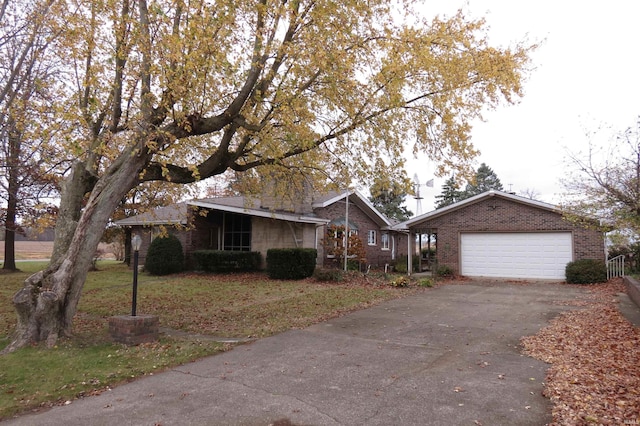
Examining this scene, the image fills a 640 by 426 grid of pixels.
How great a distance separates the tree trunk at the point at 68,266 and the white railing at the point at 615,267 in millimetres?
18112

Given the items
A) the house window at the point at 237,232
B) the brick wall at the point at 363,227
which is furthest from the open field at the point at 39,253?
the brick wall at the point at 363,227

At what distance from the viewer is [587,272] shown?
53.7 feet

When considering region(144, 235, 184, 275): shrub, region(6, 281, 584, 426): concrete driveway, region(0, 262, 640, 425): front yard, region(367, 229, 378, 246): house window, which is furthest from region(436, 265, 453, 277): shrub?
region(144, 235, 184, 275): shrub

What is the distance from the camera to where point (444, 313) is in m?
10.4

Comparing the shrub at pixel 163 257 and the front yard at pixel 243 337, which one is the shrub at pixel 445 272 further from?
the shrub at pixel 163 257

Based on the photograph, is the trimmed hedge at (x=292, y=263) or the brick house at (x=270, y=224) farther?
the brick house at (x=270, y=224)

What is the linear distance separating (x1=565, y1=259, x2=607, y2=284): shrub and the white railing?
117 cm

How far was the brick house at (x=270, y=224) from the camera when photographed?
19.6 m

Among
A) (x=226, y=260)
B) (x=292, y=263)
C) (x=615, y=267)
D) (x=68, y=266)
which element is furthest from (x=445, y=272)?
(x=68, y=266)

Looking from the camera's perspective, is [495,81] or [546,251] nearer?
[495,81]

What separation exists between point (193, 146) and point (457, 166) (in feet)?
21.9

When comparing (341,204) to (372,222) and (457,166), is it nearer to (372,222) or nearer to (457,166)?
(372,222)

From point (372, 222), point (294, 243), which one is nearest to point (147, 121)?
point (294, 243)

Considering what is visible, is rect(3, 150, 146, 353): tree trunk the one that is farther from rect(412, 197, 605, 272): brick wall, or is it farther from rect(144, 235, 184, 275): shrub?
rect(412, 197, 605, 272): brick wall
